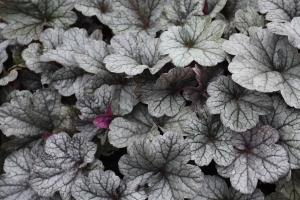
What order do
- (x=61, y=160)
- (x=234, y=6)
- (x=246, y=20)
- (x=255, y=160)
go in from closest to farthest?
(x=255, y=160)
(x=61, y=160)
(x=246, y=20)
(x=234, y=6)

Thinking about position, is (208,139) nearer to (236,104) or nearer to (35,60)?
(236,104)

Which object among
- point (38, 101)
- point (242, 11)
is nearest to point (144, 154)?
point (38, 101)

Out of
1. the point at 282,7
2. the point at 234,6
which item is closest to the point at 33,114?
the point at 234,6

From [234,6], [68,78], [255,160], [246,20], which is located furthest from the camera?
[234,6]

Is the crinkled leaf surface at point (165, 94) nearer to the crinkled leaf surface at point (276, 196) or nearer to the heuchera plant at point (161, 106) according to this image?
the heuchera plant at point (161, 106)

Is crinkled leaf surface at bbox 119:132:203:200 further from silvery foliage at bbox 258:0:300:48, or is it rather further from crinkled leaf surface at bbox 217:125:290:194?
silvery foliage at bbox 258:0:300:48
